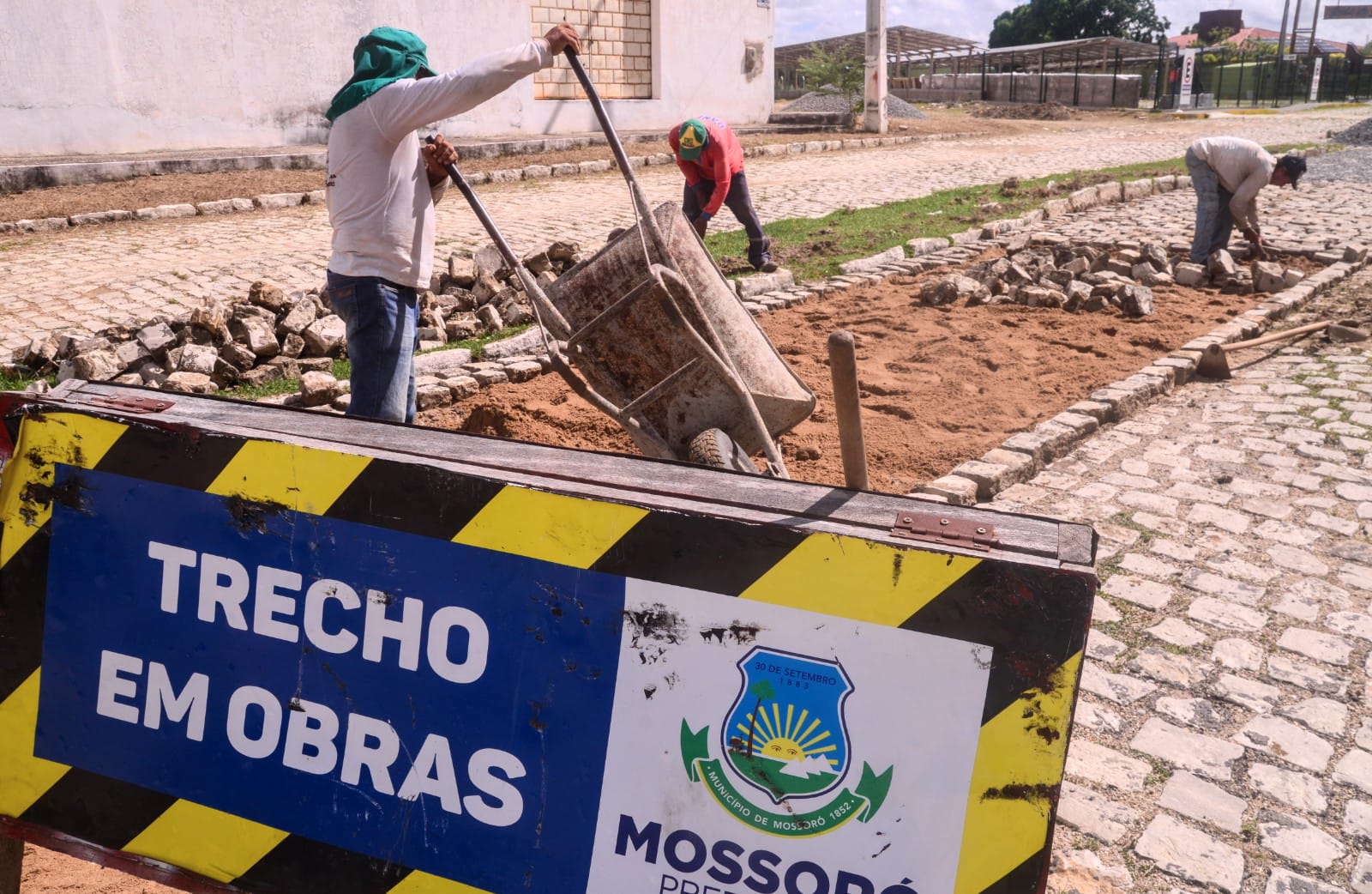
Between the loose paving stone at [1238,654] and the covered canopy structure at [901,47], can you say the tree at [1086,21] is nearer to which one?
the covered canopy structure at [901,47]

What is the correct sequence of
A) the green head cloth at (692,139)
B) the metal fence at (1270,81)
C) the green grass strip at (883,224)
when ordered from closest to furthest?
the green head cloth at (692,139) → the green grass strip at (883,224) → the metal fence at (1270,81)

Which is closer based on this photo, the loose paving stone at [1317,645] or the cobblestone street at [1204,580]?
the cobblestone street at [1204,580]

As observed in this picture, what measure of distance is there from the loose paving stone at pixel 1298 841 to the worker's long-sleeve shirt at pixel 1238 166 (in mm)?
8329

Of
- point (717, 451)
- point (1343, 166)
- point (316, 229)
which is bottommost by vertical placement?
point (717, 451)

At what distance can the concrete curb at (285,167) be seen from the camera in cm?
1034

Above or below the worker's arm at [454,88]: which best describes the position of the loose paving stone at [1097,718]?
below

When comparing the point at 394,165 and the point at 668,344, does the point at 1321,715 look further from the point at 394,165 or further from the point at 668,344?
the point at 394,165

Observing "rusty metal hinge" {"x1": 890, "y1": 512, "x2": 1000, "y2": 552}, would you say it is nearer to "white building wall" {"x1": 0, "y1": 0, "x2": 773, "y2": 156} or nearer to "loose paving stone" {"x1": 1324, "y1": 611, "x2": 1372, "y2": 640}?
"loose paving stone" {"x1": 1324, "y1": 611, "x2": 1372, "y2": 640}

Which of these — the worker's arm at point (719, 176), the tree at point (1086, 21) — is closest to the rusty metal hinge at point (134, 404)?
the worker's arm at point (719, 176)

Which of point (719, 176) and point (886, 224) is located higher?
point (719, 176)

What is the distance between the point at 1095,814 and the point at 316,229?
9.75 metres

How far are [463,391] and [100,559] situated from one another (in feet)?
14.0

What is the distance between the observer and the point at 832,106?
1061 inches

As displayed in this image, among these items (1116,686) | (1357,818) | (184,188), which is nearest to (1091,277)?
(1116,686)
